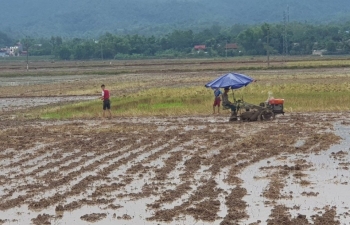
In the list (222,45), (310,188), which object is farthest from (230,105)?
(222,45)

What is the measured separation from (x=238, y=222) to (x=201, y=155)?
565cm

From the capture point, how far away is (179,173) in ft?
42.2

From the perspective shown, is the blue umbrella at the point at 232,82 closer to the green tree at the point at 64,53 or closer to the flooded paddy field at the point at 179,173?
the flooded paddy field at the point at 179,173

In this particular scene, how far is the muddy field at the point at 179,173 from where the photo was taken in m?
9.80

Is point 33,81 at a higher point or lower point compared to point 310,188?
lower

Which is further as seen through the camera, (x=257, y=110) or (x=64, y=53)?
(x=64, y=53)

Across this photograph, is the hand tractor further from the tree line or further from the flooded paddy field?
the tree line

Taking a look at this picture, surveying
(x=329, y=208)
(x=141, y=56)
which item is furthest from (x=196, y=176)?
(x=141, y=56)

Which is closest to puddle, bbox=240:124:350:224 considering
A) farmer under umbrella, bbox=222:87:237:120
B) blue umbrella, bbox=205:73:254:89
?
blue umbrella, bbox=205:73:254:89

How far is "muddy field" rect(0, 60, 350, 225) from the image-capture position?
980cm

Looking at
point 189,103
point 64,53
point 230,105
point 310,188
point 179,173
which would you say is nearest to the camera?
point 310,188

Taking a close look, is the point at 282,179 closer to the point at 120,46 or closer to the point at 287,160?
the point at 287,160

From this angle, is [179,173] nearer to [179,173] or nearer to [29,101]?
[179,173]

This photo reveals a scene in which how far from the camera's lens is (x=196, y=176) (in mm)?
12461
